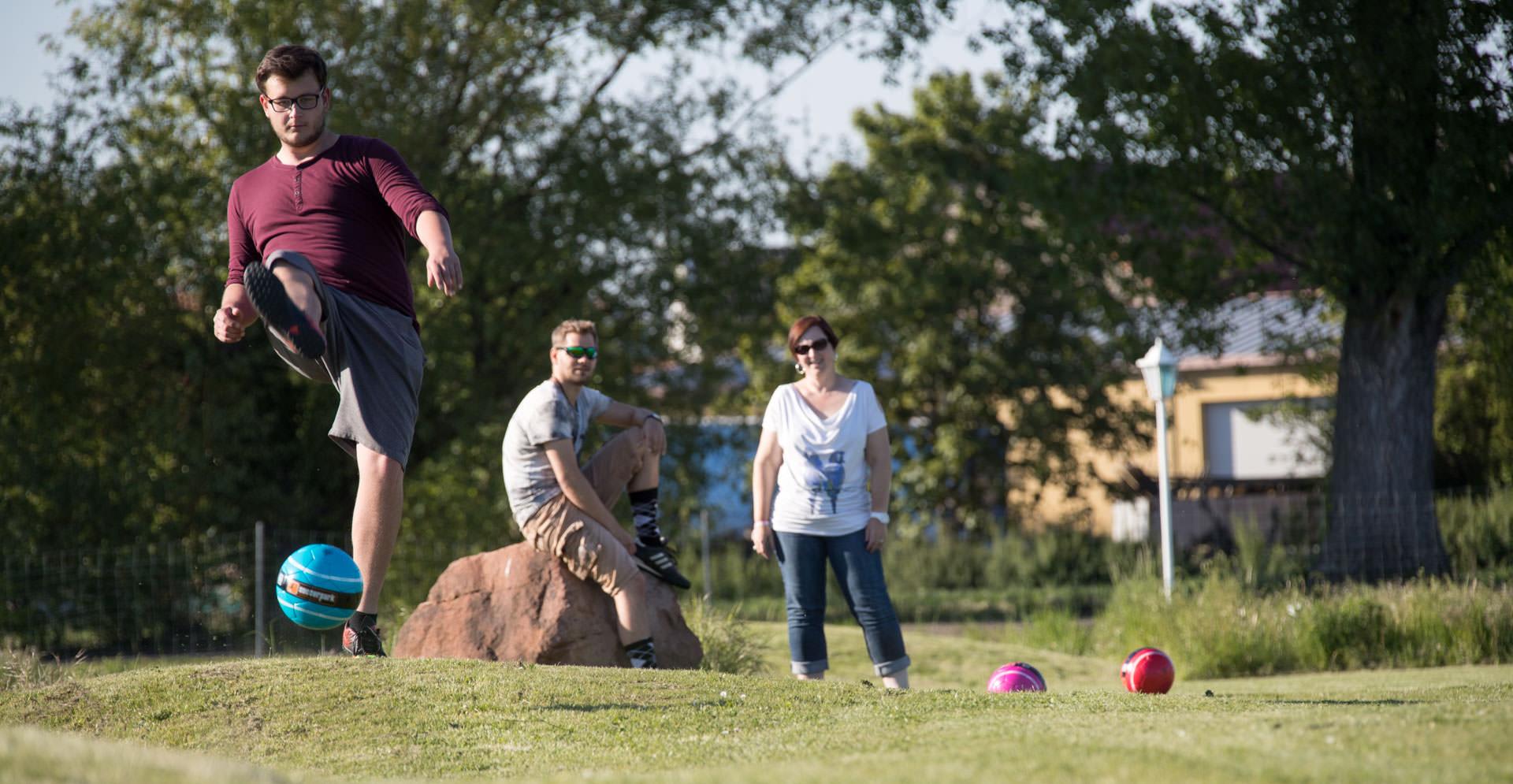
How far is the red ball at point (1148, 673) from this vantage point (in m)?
8.39

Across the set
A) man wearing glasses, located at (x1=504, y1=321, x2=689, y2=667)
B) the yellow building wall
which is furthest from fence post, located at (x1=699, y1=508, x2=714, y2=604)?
man wearing glasses, located at (x1=504, y1=321, x2=689, y2=667)

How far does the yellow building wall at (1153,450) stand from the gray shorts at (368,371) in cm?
2238

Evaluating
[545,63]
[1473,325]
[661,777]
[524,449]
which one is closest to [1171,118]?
[1473,325]

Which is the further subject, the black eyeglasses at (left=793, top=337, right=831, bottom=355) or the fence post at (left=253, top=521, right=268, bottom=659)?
the fence post at (left=253, top=521, right=268, bottom=659)

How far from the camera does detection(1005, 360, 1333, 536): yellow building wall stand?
103ft

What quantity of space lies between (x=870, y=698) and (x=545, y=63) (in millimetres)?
17277

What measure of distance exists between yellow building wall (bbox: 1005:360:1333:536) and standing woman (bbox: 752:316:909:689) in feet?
64.7

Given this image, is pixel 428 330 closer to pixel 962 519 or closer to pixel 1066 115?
pixel 1066 115

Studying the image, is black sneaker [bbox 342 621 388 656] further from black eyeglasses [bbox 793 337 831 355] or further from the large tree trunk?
the large tree trunk

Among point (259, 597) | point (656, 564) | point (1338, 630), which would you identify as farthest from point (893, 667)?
point (259, 597)

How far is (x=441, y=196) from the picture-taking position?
1989 cm

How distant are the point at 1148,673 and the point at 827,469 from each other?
92.2 inches

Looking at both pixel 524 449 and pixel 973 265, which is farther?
pixel 973 265

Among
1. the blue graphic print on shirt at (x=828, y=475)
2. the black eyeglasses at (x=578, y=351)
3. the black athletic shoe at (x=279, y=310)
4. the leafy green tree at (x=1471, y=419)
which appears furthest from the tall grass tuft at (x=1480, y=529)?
the black athletic shoe at (x=279, y=310)
